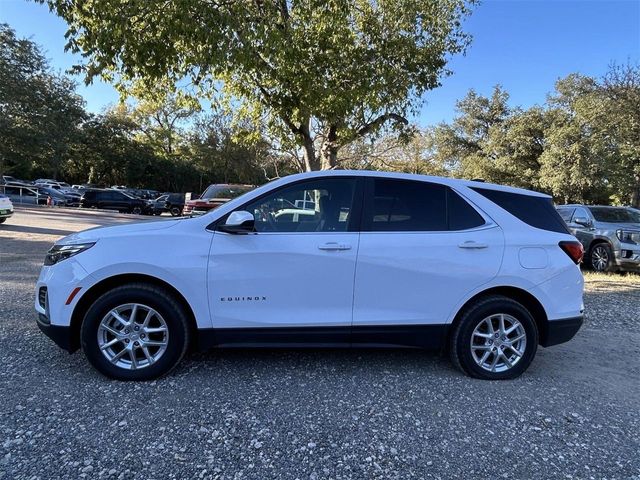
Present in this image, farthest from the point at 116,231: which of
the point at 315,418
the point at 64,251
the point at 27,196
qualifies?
the point at 27,196

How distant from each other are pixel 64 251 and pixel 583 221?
11.2m

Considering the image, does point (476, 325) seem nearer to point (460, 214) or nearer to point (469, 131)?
point (460, 214)

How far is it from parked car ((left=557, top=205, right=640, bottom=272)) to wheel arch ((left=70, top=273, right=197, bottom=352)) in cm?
892

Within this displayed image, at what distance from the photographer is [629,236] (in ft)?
33.1

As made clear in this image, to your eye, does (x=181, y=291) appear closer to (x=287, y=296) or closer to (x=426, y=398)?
(x=287, y=296)

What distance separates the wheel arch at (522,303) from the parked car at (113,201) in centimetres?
2965

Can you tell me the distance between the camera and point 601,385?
4.05 m

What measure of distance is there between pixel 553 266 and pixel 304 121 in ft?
28.1

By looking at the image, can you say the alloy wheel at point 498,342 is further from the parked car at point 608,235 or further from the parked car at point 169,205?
the parked car at point 169,205

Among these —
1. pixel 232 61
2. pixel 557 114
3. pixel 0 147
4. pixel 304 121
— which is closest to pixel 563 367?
pixel 232 61

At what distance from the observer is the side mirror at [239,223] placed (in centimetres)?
358

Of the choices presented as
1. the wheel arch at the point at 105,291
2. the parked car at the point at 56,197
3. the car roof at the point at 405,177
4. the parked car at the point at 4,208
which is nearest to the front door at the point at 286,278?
the wheel arch at the point at 105,291

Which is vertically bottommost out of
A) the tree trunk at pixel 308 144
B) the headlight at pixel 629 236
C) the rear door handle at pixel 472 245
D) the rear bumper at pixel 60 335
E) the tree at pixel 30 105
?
the rear bumper at pixel 60 335

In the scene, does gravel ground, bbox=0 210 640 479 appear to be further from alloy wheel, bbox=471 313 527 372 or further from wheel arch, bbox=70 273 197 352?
wheel arch, bbox=70 273 197 352
